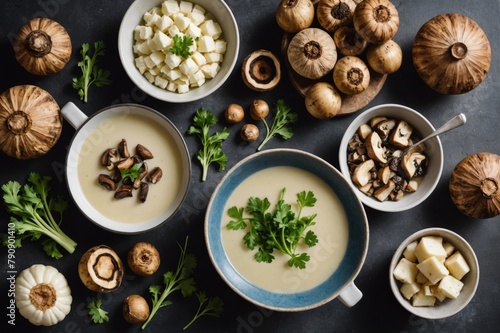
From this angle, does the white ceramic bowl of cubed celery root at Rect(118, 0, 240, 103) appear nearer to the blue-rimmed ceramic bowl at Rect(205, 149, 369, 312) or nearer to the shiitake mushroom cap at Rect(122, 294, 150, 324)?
the blue-rimmed ceramic bowl at Rect(205, 149, 369, 312)

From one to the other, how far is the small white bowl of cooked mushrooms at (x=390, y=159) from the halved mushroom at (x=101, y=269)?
102cm

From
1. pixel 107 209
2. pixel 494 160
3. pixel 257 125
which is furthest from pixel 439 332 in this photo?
pixel 107 209

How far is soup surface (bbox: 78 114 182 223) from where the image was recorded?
239 cm

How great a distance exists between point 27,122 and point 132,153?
1.40ft

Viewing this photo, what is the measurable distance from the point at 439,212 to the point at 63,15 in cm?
185

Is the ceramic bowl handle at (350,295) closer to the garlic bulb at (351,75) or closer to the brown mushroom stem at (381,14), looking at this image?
the garlic bulb at (351,75)

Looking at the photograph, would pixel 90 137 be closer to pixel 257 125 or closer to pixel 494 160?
pixel 257 125

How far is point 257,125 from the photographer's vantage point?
2.50 m

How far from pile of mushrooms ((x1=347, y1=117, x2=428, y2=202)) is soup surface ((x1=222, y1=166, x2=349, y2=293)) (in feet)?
0.54

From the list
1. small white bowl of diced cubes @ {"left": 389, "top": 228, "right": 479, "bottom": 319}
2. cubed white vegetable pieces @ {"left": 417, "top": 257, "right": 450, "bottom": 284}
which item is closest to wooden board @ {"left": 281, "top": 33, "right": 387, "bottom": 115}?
small white bowl of diced cubes @ {"left": 389, "top": 228, "right": 479, "bottom": 319}

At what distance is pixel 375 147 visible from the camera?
95.1 inches

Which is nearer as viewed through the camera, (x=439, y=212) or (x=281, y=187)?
(x=281, y=187)

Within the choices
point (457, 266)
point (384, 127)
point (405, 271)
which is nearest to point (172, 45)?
point (384, 127)

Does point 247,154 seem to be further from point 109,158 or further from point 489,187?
point 489,187
